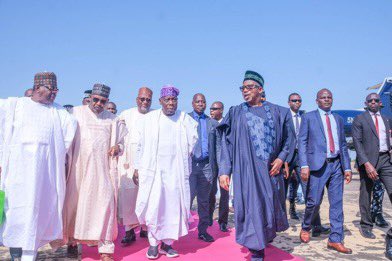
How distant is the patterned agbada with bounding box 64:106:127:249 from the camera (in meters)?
4.66

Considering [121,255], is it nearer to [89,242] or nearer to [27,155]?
[89,242]

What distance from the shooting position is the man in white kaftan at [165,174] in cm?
490

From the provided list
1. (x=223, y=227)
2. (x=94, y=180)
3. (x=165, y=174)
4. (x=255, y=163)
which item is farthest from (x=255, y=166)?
(x=223, y=227)

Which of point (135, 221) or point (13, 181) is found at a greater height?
point (13, 181)

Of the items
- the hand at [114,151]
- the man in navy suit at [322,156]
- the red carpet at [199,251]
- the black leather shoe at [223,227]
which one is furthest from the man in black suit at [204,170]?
the man in navy suit at [322,156]

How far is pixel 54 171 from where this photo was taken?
4.55m

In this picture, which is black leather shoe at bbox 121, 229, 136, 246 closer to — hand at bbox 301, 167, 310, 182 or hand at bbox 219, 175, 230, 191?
A: hand at bbox 219, 175, 230, 191

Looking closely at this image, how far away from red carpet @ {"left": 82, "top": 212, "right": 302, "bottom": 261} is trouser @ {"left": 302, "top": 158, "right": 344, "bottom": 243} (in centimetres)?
72

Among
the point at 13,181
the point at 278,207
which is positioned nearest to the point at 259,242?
the point at 278,207

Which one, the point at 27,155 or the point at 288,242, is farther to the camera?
the point at 288,242

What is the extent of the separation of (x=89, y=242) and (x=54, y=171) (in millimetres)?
961

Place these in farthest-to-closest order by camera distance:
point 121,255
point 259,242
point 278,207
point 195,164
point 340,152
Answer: point 195,164 → point 340,152 → point 121,255 → point 278,207 → point 259,242

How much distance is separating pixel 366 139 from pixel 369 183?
0.71 m

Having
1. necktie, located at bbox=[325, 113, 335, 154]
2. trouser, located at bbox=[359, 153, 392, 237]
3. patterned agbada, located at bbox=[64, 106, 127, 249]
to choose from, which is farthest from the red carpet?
trouser, located at bbox=[359, 153, 392, 237]
